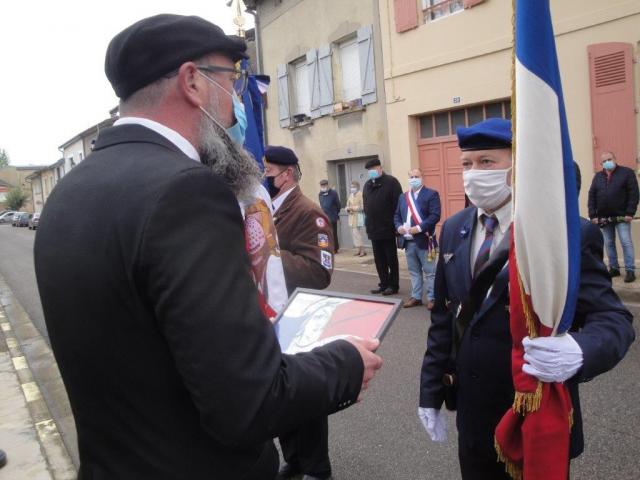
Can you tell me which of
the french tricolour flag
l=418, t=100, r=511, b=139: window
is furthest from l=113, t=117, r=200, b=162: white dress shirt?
l=418, t=100, r=511, b=139: window

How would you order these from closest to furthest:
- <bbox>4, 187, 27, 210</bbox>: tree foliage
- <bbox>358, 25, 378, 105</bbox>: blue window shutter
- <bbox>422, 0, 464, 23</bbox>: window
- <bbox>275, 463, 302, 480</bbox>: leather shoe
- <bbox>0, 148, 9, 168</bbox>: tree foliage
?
<bbox>275, 463, 302, 480</bbox>: leather shoe < <bbox>422, 0, 464, 23</bbox>: window < <bbox>358, 25, 378, 105</bbox>: blue window shutter < <bbox>4, 187, 27, 210</bbox>: tree foliage < <bbox>0, 148, 9, 168</bbox>: tree foliage

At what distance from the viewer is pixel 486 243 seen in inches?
85.4

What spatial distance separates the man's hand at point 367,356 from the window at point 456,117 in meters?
9.22

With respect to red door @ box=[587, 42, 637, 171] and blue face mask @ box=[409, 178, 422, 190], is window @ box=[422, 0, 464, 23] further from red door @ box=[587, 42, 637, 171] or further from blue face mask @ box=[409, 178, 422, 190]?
blue face mask @ box=[409, 178, 422, 190]

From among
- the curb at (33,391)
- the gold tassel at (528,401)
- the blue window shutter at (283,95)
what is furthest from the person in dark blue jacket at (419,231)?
the blue window shutter at (283,95)

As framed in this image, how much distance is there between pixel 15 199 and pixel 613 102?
3052 inches

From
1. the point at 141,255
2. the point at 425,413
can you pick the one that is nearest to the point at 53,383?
the point at 425,413

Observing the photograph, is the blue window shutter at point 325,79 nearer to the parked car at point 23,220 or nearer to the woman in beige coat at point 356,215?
the woman in beige coat at point 356,215

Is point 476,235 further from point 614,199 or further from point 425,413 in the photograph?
point 614,199

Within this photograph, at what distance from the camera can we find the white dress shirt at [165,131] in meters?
1.32

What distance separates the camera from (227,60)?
1450 mm

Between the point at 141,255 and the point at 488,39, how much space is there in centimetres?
1008

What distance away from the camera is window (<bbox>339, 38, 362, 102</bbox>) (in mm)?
13148

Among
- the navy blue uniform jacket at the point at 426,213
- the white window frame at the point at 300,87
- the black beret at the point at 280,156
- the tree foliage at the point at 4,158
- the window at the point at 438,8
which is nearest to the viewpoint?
the black beret at the point at 280,156
